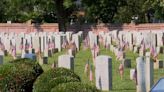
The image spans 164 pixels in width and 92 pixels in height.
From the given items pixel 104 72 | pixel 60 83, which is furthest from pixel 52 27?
pixel 60 83

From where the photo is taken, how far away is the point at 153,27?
5225cm

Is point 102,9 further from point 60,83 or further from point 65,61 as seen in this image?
point 60,83

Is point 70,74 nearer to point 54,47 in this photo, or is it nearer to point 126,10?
point 54,47

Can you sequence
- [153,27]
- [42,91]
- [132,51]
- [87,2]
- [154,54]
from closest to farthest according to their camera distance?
1. [42,91]
2. [154,54]
3. [132,51]
4. [153,27]
5. [87,2]

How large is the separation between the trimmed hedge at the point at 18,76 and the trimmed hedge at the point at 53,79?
4.05 ft

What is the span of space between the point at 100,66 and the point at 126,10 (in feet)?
163

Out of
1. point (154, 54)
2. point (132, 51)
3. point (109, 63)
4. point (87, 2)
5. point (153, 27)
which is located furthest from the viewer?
point (87, 2)

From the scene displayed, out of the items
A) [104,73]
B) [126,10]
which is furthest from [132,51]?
[126,10]

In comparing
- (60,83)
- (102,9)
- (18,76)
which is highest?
(60,83)

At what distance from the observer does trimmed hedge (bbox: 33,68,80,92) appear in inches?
421

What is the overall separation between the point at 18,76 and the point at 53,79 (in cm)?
195

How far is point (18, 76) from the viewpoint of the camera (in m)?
12.6

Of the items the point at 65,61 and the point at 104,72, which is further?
the point at 65,61

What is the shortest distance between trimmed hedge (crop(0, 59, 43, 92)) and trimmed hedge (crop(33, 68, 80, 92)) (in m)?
1.23
